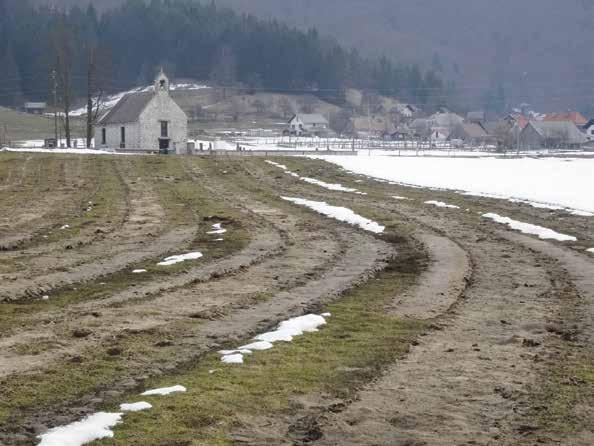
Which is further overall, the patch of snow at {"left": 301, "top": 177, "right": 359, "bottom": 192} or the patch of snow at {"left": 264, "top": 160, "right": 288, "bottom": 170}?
the patch of snow at {"left": 264, "top": 160, "right": 288, "bottom": 170}

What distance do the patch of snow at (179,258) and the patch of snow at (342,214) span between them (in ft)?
23.6

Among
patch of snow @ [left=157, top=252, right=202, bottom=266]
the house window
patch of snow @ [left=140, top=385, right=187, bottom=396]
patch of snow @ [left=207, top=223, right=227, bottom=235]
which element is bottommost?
patch of snow @ [left=207, top=223, right=227, bottom=235]

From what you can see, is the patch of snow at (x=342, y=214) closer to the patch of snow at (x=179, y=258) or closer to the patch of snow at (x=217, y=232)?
the patch of snow at (x=217, y=232)

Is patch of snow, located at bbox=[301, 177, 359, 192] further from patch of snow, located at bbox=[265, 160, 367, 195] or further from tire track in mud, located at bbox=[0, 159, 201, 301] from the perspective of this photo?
tire track in mud, located at bbox=[0, 159, 201, 301]

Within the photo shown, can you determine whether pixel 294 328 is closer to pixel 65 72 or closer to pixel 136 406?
pixel 136 406

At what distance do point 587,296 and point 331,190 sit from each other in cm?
2773

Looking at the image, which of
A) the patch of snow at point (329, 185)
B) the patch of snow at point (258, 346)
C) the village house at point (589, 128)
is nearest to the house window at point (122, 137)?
the patch of snow at point (329, 185)

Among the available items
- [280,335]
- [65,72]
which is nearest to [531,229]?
[280,335]

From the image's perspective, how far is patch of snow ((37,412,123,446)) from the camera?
300 inches

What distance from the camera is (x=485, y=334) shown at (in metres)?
12.3

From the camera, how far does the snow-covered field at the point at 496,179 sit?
40.8 metres

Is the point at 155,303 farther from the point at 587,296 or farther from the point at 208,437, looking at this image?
the point at 587,296

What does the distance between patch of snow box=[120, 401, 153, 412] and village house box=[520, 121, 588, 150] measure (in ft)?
518

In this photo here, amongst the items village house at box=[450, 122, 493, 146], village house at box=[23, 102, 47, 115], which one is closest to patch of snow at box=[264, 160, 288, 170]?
village house at box=[450, 122, 493, 146]
